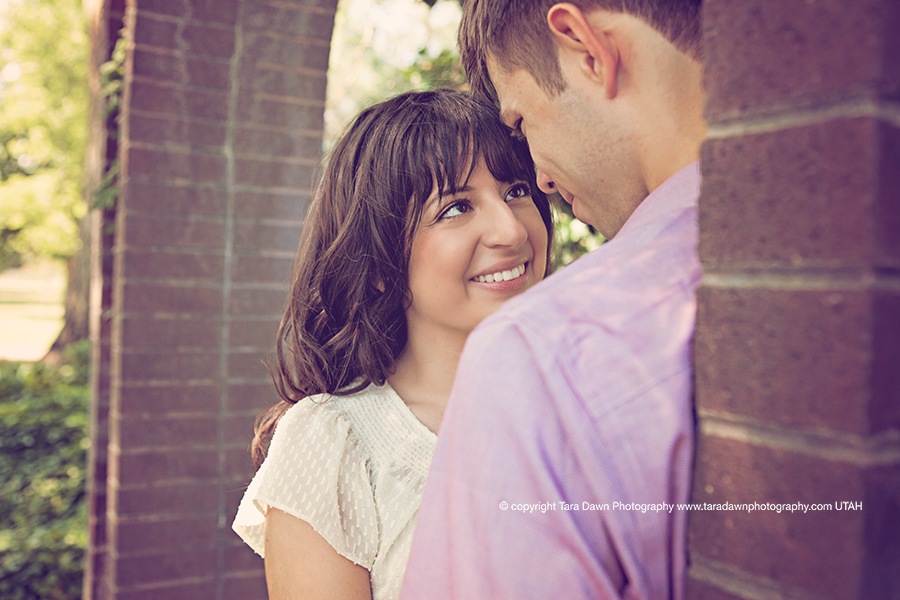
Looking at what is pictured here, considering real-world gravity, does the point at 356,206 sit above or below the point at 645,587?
above

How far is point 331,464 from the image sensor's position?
5.31 ft

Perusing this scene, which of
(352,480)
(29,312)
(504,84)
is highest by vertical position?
(504,84)

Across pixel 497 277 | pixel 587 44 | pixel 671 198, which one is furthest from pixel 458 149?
pixel 671 198

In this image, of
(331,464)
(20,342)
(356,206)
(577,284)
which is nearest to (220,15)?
(356,206)

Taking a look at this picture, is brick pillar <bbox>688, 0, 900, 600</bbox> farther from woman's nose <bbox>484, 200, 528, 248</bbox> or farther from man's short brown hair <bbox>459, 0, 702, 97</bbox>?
woman's nose <bbox>484, 200, 528, 248</bbox>

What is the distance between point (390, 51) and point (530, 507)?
461 inches

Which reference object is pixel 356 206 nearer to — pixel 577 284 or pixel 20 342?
pixel 577 284

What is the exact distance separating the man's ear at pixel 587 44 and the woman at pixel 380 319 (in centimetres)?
75

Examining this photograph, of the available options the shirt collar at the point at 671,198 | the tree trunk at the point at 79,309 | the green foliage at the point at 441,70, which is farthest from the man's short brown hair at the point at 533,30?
the tree trunk at the point at 79,309

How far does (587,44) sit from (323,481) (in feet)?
3.63

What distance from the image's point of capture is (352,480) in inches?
64.8

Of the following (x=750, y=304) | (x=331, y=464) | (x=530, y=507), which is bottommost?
(x=331, y=464)

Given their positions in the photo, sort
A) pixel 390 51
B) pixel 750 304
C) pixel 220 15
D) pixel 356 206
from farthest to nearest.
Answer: pixel 390 51, pixel 220 15, pixel 356 206, pixel 750 304

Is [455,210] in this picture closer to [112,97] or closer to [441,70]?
[441,70]
